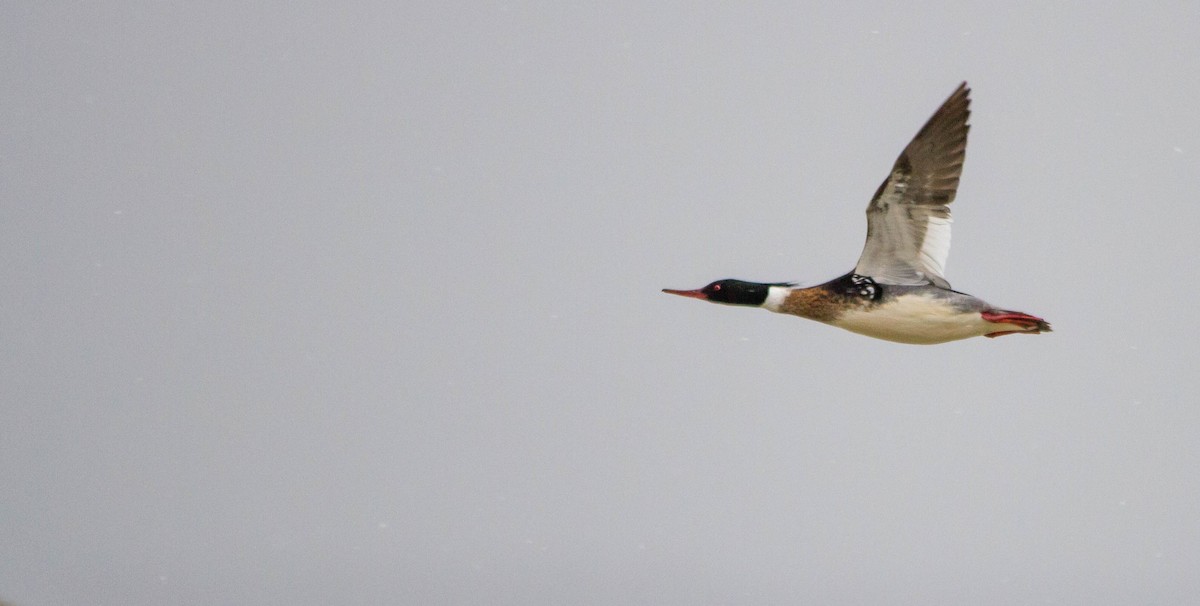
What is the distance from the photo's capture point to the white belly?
7969 mm

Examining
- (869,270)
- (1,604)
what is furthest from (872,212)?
(1,604)

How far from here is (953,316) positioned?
7.97m

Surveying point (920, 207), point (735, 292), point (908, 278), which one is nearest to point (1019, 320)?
point (908, 278)

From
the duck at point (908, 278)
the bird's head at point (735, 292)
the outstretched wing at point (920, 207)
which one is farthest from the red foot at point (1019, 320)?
the bird's head at point (735, 292)

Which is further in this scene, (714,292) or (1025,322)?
(714,292)

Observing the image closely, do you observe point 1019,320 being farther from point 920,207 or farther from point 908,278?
point 920,207

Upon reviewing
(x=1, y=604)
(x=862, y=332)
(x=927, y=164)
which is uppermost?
(x=927, y=164)

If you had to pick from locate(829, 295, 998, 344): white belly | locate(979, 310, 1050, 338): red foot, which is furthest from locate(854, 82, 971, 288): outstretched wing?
locate(979, 310, 1050, 338): red foot

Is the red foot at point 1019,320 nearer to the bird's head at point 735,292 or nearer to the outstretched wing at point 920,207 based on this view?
the outstretched wing at point 920,207

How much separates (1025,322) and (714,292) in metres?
2.14

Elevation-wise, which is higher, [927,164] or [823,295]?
[927,164]

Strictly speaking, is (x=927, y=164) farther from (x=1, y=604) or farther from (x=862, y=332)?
(x=1, y=604)

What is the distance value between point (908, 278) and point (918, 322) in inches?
17.4

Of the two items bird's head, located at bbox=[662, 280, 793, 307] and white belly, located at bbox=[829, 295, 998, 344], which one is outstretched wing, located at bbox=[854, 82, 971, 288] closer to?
white belly, located at bbox=[829, 295, 998, 344]
